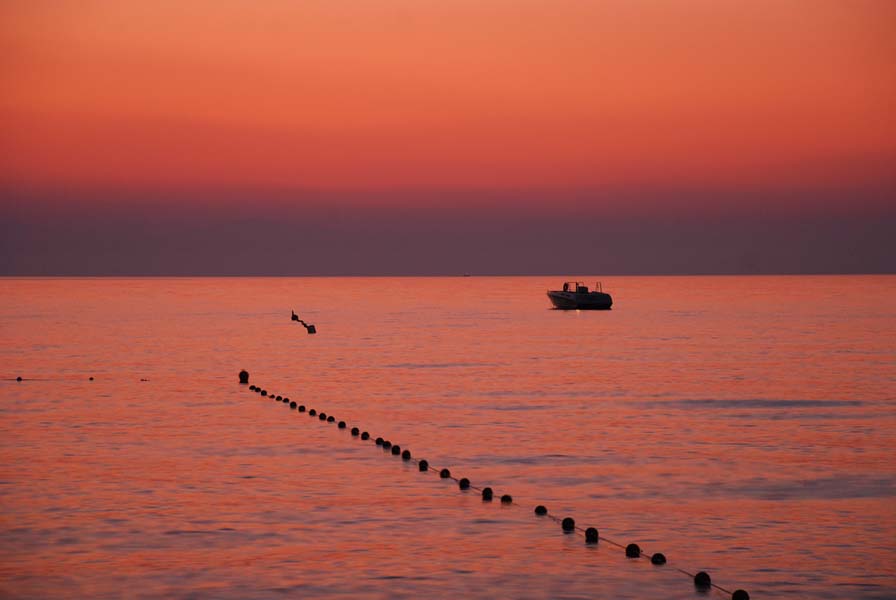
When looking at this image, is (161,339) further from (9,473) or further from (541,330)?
(9,473)

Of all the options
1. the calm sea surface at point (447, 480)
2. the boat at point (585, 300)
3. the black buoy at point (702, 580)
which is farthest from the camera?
the boat at point (585, 300)

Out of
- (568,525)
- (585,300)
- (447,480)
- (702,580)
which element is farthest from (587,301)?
(702,580)

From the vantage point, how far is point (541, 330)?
4621 inches

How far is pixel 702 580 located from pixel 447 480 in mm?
11359

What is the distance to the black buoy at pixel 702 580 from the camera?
1911 cm

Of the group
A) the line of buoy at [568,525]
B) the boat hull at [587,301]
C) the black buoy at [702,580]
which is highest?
the boat hull at [587,301]

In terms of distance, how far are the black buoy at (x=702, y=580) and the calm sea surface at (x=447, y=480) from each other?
0.22 m

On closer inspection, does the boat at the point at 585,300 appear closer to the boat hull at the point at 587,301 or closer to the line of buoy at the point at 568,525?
the boat hull at the point at 587,301

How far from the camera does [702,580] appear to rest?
19.1 m

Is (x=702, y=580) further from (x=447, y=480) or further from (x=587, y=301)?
(x=587, y=301)

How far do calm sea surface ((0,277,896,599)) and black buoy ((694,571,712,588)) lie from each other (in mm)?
215

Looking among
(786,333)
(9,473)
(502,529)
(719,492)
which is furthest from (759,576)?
(786,333)

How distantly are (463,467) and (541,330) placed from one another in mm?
86335

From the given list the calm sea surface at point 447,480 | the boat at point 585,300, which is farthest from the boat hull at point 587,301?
the calm sea surface at point 447,480
